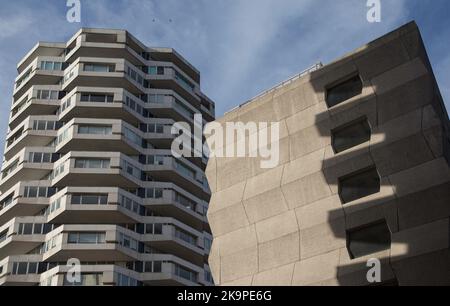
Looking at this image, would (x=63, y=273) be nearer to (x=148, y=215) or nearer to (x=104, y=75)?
(x=148, y=215)

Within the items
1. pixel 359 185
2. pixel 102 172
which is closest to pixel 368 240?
pixel 359 185

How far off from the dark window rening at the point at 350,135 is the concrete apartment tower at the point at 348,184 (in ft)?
0.21

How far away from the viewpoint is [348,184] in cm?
3691

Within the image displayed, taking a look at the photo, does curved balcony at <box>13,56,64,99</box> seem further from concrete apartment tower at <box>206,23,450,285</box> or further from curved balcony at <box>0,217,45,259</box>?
concrete apartment tower at <box>206,23,450,285</box>

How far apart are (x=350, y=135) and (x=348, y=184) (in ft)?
10.7

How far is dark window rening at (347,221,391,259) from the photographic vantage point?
111ft

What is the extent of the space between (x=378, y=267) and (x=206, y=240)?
46.1 m

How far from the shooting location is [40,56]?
282 feet

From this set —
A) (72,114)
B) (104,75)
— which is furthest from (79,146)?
(104,75)

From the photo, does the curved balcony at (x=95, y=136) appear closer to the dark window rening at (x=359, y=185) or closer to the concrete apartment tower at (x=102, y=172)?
the concrete apartment tower at (x=102, y=172)

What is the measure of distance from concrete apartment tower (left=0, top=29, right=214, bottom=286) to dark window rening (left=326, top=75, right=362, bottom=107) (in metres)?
34.5

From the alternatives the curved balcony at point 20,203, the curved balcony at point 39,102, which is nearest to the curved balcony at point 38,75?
the curved balcony at point 39,102

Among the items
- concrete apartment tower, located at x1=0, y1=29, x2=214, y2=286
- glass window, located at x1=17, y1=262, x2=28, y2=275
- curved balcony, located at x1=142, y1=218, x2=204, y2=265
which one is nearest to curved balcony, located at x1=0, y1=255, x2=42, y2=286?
glass window, located at x1=17, y1=262, x2=28, y2=275
